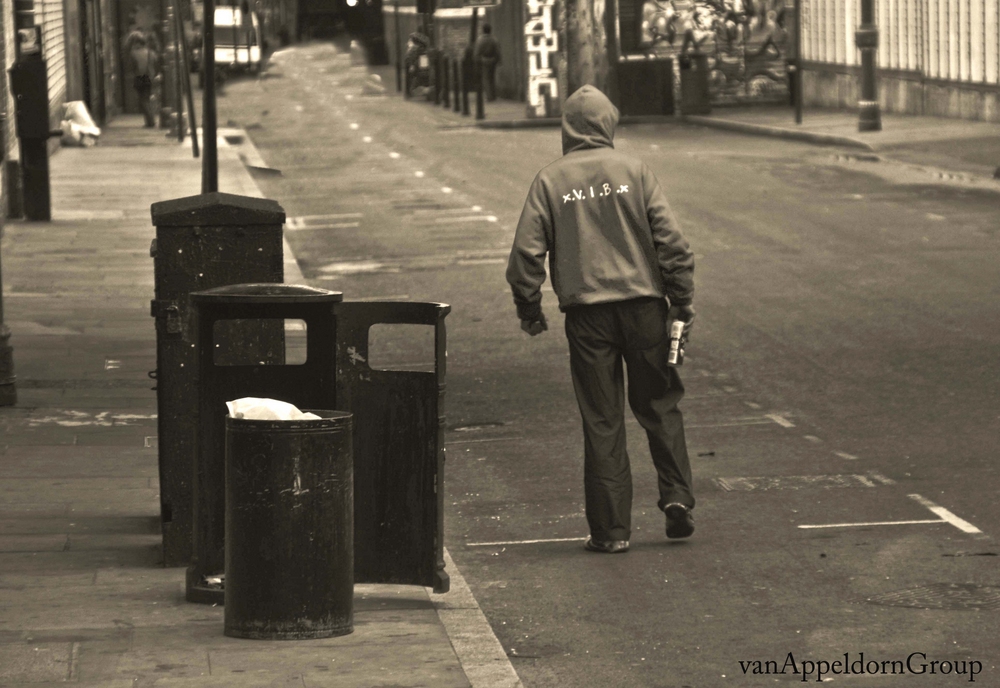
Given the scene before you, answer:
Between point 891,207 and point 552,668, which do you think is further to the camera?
point 891,207

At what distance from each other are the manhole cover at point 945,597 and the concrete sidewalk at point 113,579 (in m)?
1.46

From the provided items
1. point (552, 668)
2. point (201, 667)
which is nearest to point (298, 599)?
point (201, 667)

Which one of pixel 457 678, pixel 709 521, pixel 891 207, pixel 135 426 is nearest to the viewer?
pixel 457 678

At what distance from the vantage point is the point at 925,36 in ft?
110

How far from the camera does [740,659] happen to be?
582 centimetres

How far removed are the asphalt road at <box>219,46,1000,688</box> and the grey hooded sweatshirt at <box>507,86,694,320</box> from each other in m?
1.03

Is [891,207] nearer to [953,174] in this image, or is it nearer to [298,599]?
[953,174]

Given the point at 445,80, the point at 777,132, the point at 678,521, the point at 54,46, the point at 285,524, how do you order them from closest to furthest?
the point at 285,524 < the point at 678,521 < the point at 777,132 < the point at 54,46 < the point at 445,80

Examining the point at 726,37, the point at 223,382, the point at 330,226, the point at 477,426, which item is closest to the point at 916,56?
the point at 726,37

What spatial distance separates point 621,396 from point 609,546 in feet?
1.98

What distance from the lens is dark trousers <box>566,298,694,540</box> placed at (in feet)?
23.9

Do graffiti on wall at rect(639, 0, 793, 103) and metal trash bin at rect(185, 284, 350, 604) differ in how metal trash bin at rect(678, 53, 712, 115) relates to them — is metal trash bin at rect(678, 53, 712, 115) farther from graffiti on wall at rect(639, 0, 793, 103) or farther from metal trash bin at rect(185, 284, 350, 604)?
metal trash bin at rect(185, 284, 350, 604)

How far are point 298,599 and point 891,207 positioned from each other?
15.3 m

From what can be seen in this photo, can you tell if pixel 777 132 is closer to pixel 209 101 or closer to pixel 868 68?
pixel 868 68
